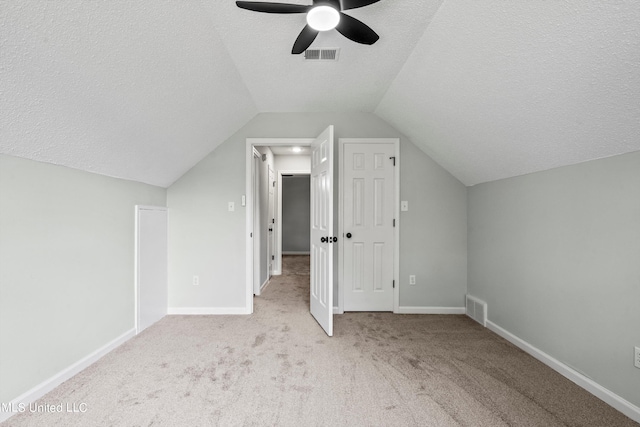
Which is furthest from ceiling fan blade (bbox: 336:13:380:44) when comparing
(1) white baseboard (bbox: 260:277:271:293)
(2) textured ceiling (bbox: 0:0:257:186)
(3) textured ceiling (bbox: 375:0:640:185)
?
(1) white baseboard (bbox: 260:277:271:293)

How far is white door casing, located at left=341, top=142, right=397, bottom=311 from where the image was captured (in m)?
3.30

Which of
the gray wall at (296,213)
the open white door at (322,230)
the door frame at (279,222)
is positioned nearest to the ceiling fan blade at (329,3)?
the open white door at (322,230)

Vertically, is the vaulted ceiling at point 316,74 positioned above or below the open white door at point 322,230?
above

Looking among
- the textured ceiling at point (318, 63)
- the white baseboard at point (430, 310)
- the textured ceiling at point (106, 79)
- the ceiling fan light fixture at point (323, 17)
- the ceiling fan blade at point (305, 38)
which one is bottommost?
the white baseboard at point (430, 310)

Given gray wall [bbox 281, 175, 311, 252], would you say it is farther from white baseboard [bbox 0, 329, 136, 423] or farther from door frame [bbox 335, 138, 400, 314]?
white baseboard [bbox 0, 329, 136, 423]

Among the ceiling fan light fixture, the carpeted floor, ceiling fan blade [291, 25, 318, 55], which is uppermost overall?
ceiling fan blade [291, 25, 318, 55]

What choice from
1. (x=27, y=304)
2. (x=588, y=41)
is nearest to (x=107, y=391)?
(x=27, y=304)

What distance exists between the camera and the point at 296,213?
8469mm

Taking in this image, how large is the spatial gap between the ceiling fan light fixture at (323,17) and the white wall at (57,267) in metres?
1.84

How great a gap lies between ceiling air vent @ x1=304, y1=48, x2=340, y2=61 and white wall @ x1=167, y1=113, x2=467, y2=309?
1092 mm

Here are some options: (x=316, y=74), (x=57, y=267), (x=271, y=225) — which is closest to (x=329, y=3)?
(x=316, y=74)

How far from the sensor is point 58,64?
4.45 ft

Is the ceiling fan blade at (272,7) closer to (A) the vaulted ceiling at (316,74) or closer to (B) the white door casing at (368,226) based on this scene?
(A) the vaulted ceiling at (316,74)

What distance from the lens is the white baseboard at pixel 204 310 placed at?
3.22 m
